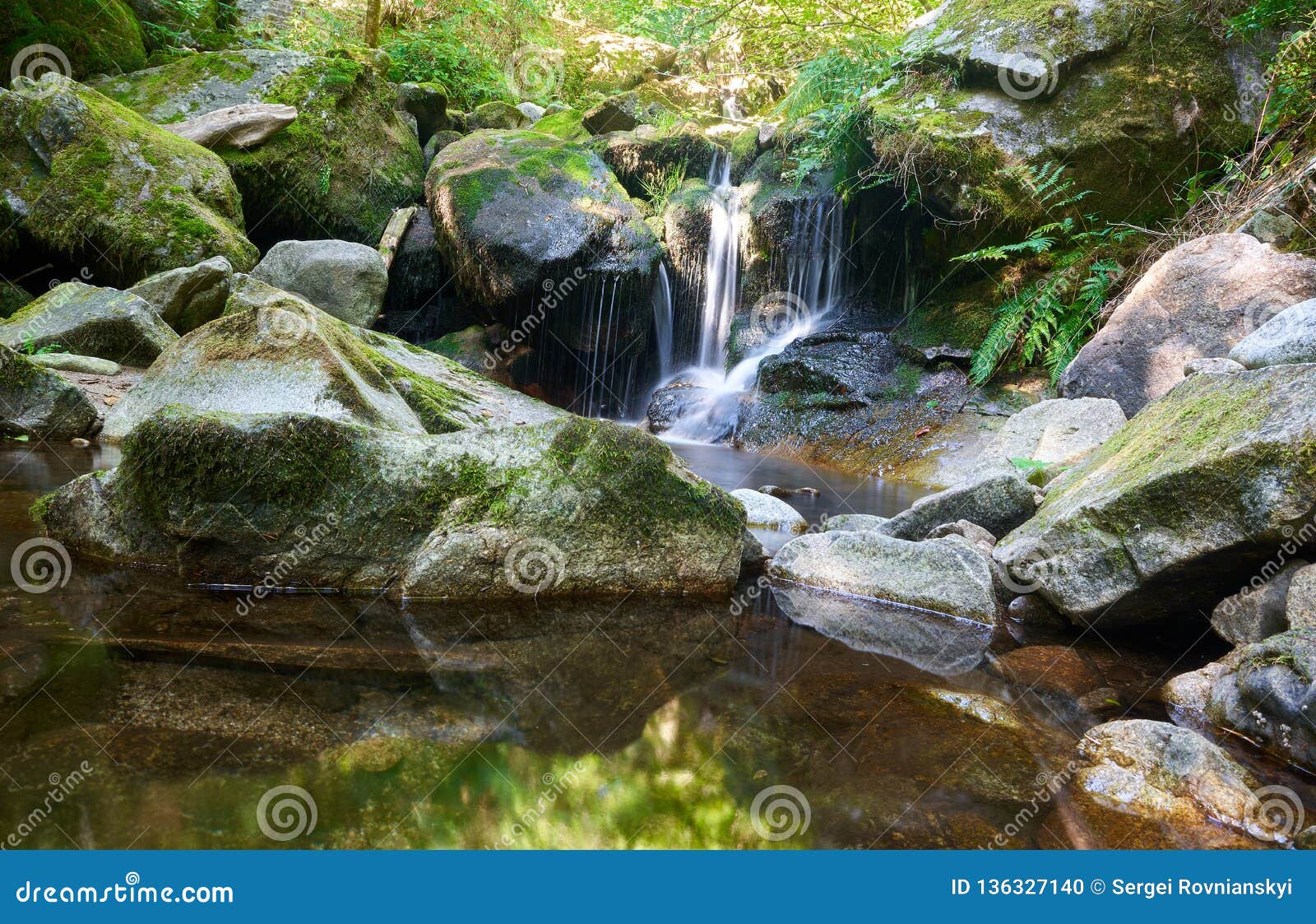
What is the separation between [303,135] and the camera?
10.8 metres

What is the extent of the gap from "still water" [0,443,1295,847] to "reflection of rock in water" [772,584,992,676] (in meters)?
0.02

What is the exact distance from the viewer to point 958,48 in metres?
9.19

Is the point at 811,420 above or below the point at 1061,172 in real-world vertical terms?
below

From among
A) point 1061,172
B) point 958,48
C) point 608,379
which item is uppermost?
point 958,48

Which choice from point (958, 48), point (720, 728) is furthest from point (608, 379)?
point (720, 728)

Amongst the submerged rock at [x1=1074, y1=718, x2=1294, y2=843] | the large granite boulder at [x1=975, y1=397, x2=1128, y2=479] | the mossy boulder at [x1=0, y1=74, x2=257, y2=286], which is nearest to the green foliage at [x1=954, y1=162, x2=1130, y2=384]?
the large granite boulder at [x1=975, y1=397, x2=1128, y2=479]

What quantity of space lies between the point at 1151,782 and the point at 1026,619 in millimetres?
1497

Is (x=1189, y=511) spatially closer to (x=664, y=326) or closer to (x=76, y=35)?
(x=664, y=326)

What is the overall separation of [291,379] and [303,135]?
8.22 metres

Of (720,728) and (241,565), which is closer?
(720,728)

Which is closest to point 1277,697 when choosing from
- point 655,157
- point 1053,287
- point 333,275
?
point 1053,287

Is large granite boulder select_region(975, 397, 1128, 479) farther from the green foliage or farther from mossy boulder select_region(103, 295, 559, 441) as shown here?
mossy boulder select_region(103, 295, 559, 441)

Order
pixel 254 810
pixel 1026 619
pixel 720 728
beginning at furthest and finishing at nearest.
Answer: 1. pixel 1026 619
2. pixel 720 728
3. pixel 254 810

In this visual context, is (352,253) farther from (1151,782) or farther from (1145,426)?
(1151,782)
